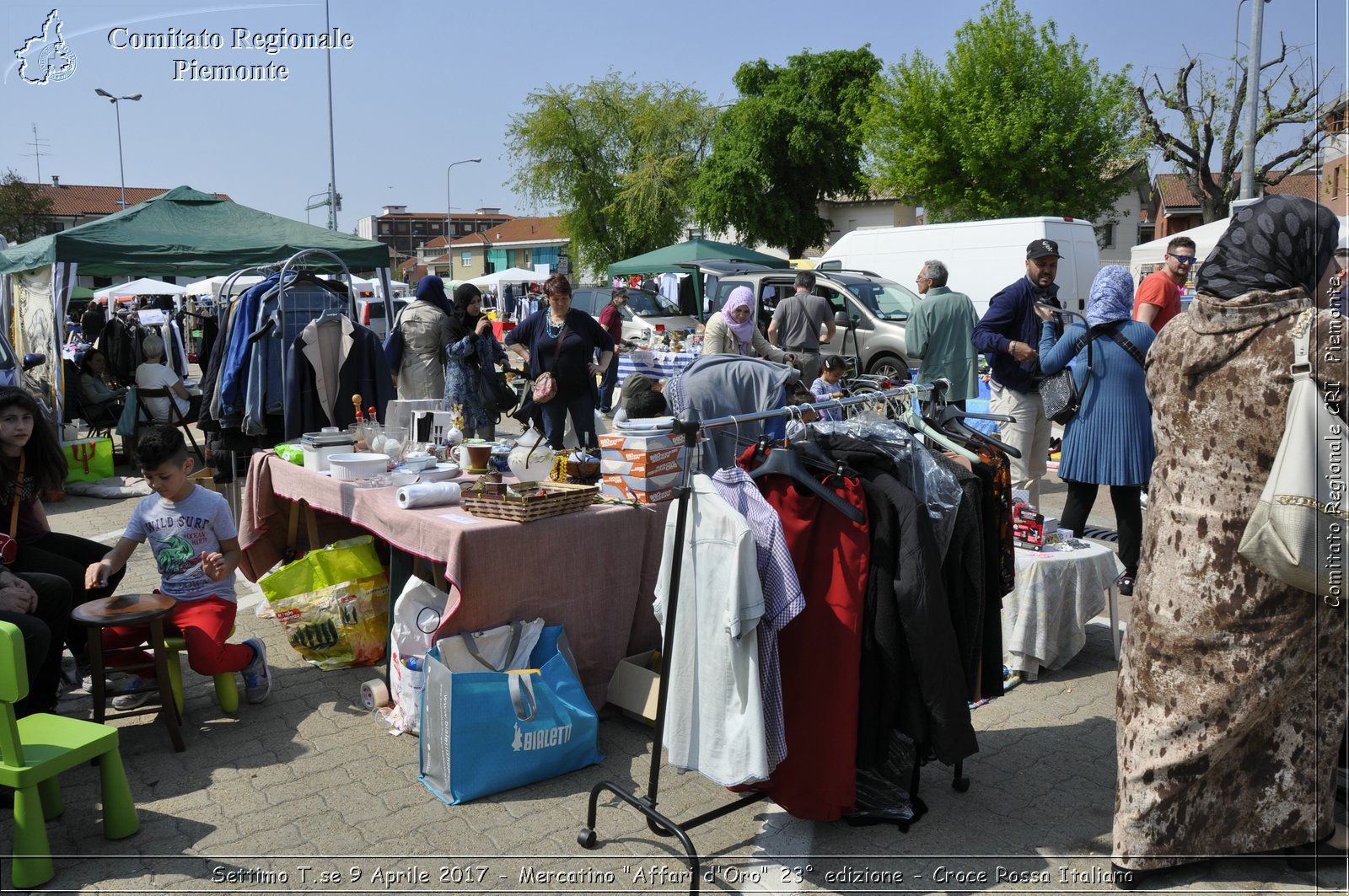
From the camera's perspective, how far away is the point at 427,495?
4.08m

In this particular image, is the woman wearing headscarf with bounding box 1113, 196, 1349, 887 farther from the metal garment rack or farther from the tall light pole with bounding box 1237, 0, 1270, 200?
the tall light pole with bounding box 1237, 0, 1270, 200

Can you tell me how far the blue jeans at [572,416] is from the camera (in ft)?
22.6

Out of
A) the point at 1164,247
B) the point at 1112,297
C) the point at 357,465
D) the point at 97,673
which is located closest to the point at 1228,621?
the point at 1112,297

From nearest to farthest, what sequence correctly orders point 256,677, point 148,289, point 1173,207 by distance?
point 256,677 → point 148,289 → point 1173,207

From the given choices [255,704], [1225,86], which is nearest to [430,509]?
[255,704]

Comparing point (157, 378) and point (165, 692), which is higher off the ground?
point (157, 378)

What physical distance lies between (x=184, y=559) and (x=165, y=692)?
1.90 ft

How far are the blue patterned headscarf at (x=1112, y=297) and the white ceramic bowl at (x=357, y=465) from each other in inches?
149

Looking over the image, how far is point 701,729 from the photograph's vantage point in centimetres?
302

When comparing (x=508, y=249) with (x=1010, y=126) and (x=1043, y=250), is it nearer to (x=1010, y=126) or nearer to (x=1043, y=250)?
(x=1010, y=126)

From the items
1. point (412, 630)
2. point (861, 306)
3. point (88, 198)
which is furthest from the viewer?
point (88, 198)

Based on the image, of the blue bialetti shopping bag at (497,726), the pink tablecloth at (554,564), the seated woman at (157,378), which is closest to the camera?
the blue bialetti shopping bag at (497,726)

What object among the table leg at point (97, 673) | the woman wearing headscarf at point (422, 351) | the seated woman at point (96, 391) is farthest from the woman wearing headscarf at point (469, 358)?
the seated woman at point (96, 391)

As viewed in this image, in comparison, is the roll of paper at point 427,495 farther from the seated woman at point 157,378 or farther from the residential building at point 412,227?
the residential building at point 412,227
